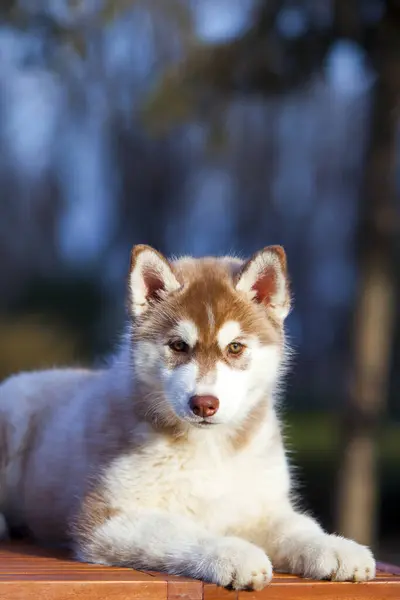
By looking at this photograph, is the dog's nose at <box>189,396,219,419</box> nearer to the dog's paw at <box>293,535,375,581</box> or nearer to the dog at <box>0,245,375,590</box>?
the dog at <box>0,245,375,590</box>

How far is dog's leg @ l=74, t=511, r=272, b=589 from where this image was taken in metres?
2.72

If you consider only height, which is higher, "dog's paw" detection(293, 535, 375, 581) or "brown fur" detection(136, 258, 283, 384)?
"brown fur" detection(136, 258, 283, 384)

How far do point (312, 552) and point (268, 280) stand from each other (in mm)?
971

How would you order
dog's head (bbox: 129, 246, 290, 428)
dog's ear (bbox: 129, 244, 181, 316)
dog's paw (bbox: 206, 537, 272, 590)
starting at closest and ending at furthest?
dog's paw (bbox: 206, 537, 272, 590), dog's head (bbox: 129, 246, 290, 428), dog's ear (bbox: 129, 244, 181, 316)

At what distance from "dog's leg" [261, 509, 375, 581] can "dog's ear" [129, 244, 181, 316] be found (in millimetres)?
911

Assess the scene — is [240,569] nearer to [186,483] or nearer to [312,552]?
[312,552]

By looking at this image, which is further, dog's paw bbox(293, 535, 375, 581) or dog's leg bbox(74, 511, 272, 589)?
dog's paw bbox(293, 535, 375, 581)

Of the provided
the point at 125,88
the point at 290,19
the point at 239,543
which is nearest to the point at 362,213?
the point at 290,19

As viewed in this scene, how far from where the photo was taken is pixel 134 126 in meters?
9.00

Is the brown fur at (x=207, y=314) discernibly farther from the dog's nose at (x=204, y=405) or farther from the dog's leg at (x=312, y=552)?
the dog's leg at (x=312, y=552)


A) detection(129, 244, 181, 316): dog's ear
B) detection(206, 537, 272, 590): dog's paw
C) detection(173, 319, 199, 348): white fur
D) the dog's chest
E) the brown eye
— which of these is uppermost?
detection(129, 244, 181, 316): dog's ear

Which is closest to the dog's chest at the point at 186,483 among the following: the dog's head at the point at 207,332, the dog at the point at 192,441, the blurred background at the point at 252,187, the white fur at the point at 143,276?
the dog at the point at 192,441

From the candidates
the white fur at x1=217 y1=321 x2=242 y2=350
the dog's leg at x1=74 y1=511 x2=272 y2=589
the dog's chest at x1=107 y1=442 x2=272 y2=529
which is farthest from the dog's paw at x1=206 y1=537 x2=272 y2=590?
the white fur at x1=217 y1=321 x2=242 y2=350

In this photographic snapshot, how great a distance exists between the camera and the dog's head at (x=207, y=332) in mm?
3002
